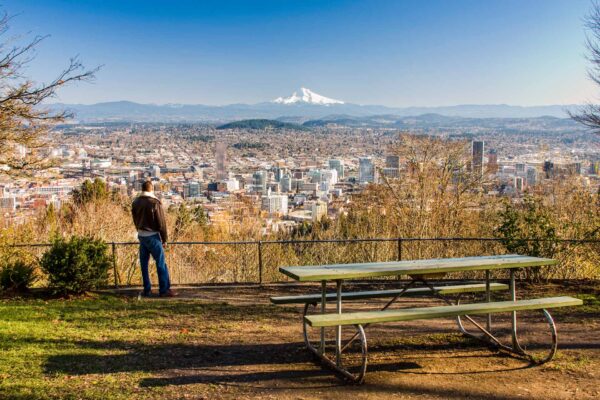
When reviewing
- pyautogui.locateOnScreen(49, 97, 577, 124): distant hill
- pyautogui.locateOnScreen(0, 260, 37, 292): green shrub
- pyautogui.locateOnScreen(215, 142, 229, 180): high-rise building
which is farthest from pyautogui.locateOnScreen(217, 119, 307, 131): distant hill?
pyautogui.locateOnScreen(0, 260, 37, 292): green shrub

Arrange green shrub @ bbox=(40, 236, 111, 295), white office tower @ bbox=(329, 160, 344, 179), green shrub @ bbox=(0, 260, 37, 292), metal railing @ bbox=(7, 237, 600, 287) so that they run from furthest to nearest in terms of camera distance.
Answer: white office tower @ bbox=(329, 160, 344, 179) < metal railing @ bbox=(7, 237, 600, 287) < green shrub @ bbox=(0, 260, 37, 292) < green shrub @ bbox=(40, 236, 111, 295)

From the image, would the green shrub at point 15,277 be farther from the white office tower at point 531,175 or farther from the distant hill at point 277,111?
the distant hill at point 277,111

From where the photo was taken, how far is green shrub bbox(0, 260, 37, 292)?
984 centimetres

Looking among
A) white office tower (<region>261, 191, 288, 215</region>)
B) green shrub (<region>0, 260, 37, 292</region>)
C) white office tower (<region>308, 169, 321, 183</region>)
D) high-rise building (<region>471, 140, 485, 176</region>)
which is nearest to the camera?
green shrub (<region>0, 260, 37, 292</region>)

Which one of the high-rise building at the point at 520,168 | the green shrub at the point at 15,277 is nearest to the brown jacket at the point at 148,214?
the green shrub at the point at 15,277

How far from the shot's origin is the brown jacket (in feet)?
31.0

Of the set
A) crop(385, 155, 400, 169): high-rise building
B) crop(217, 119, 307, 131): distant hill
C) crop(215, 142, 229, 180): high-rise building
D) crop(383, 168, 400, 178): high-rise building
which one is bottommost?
crop(215, 142, 229, 180): high-rise building

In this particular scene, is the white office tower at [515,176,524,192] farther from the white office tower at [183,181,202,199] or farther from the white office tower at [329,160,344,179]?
the white office tower at [183,181,202,199]

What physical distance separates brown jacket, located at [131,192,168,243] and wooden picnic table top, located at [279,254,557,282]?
3.78 metres

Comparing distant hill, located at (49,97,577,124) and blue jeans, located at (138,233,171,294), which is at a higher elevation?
distant hill, located at (49,97,577,124)

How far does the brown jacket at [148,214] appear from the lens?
9438 mm

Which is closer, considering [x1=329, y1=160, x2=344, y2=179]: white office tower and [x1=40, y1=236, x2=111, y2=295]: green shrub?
[x1=40, y1=236, x2=111, y2=295]: green shrub

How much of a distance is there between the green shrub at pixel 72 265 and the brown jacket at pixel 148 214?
2.71 feet

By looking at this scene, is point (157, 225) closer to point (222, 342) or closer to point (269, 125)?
point (222, 342)
